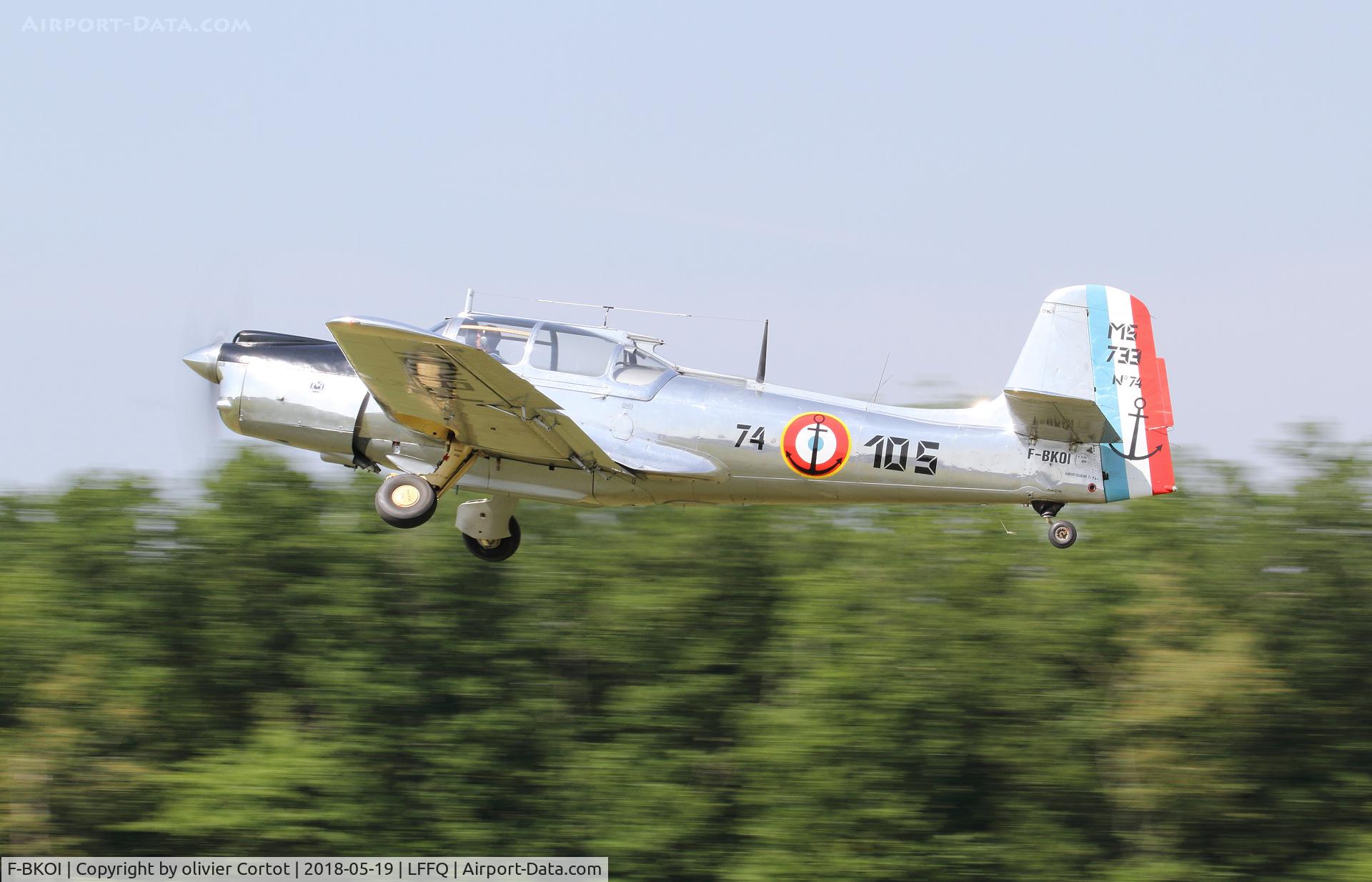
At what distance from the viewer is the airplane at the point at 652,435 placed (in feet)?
36.2

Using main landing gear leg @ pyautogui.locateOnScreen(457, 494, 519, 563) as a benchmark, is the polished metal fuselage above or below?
above

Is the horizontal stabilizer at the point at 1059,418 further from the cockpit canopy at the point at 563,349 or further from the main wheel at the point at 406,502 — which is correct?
the main wheel at the point at 406,502

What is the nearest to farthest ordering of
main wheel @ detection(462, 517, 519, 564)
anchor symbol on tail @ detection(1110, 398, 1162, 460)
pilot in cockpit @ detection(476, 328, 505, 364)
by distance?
pilot in cockpit @ detection(476, 328, 505, 364)
anchor symbol on tail @ detection(1110, 398, 1162, 460)
main wheel @ detection(462, 517, 519, 564)

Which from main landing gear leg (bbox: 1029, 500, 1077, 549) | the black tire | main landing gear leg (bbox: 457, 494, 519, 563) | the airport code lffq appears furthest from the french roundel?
the airport code lffq

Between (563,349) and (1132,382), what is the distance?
4.43m

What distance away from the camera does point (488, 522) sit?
12398 mm

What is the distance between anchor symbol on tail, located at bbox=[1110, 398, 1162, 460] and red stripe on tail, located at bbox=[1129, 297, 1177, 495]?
0.07 ft

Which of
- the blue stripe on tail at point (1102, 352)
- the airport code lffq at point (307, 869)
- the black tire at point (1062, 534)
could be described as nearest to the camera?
the black tire at point (1062, 534)

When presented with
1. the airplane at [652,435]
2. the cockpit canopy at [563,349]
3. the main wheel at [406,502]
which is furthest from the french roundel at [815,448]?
the main wheel at [406,502]

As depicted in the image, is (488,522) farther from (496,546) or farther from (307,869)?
(307,869)

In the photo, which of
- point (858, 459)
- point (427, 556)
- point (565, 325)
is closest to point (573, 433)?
point (565, 325)

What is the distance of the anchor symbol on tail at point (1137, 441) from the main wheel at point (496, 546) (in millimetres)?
4844

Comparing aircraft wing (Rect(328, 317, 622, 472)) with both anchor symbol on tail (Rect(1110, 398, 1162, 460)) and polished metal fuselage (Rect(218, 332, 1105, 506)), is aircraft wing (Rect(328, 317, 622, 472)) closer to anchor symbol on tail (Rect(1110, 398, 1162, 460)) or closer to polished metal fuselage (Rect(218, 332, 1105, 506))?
polished metal fuselage (Rect(218, 332, 1105, 506))

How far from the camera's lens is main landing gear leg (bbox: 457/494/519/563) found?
12375mm
